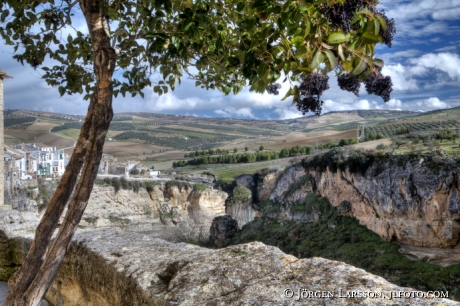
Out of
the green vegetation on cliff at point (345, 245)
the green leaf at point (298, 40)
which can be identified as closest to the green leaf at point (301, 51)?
the green leaf at point (298, 40)

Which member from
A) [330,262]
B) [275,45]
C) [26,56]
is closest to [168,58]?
[26,56]

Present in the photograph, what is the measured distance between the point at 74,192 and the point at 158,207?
1646 inches

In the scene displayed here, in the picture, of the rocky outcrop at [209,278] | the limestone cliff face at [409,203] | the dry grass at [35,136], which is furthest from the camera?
the dry grass at [35,136]

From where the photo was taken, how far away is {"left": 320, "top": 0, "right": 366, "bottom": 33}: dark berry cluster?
1.67m

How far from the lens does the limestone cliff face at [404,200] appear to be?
75.0ft

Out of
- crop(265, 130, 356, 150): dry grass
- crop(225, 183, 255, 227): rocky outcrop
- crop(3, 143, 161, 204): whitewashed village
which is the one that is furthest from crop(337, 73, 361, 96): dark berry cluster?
crop(225, 183, 255, 227): rocky outcrop

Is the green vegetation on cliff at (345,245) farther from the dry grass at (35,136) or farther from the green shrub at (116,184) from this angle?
the dry grass at (35,136)

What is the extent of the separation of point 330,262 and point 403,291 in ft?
1.18

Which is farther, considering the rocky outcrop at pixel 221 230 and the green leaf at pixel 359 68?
the rocky outcrop at pixel 221 230

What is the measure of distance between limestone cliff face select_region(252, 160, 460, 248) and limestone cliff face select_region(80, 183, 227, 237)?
15.9 m

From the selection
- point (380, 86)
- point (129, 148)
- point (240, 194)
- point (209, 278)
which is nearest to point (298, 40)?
point (380, 86)

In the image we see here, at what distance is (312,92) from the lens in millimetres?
2090

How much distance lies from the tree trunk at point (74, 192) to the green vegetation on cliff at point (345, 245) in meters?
20.9

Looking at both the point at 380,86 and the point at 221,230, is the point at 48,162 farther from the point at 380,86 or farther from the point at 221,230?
the point at 380,86
